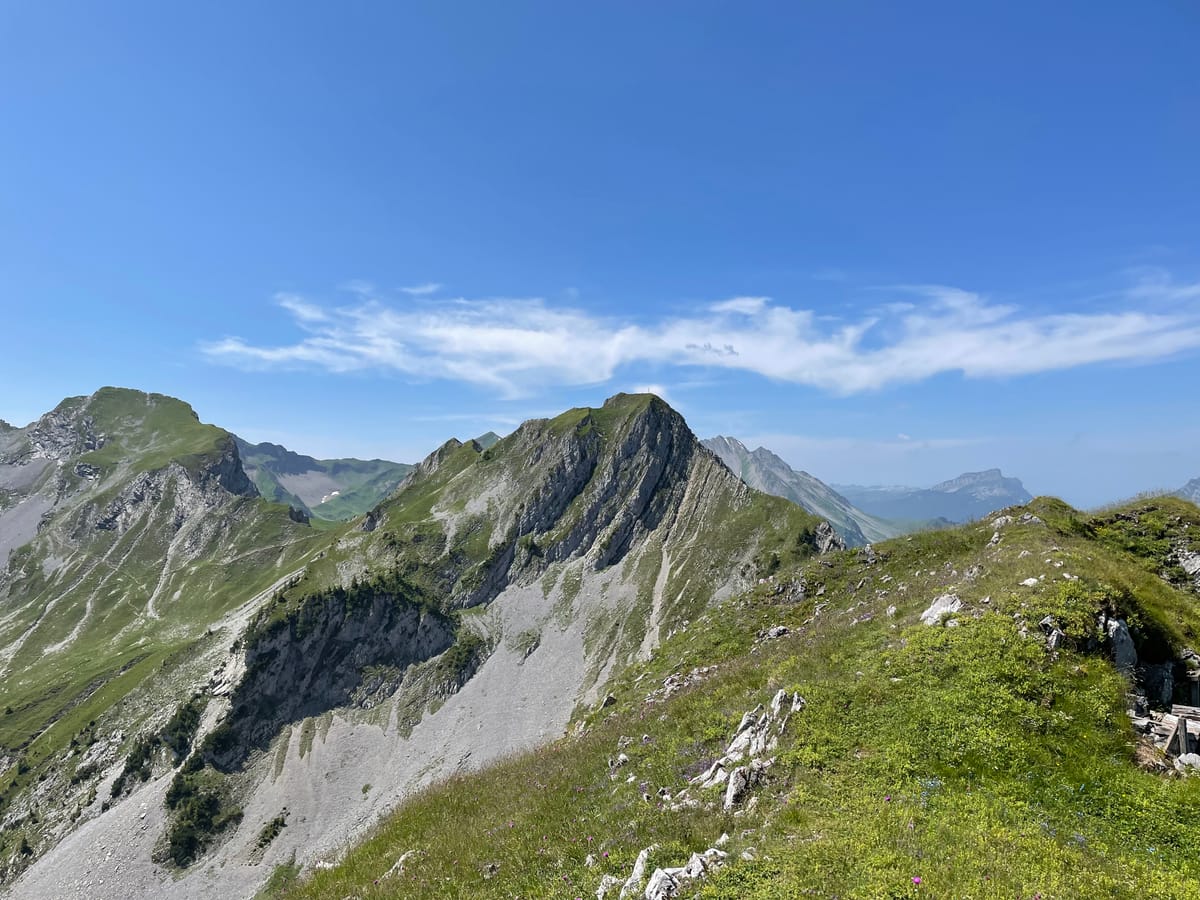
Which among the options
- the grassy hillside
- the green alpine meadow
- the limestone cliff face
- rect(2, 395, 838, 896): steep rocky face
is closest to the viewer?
the grassy hillside

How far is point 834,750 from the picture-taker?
16.3 metres

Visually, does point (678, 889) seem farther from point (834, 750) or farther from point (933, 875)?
point (834, 750)

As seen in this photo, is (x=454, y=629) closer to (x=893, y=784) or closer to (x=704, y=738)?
(x=704, y=738)

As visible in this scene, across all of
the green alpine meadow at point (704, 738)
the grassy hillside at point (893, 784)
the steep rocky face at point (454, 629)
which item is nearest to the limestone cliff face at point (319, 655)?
the steep rocky face at point (454, 629)

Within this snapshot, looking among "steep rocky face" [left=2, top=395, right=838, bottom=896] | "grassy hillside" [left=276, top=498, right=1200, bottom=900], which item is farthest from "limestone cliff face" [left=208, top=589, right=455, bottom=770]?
"grassy hillside" [left=276, top=498, right=1200, bottom=900]

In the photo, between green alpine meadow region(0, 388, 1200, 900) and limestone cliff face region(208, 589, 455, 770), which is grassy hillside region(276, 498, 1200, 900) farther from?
limestone cliff face region(208, 589, 455, 770)

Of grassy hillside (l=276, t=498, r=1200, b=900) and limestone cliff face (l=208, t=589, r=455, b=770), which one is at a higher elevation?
grassy hillside (l=276, t=498, r=1200, b=900)

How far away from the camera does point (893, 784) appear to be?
14.6m

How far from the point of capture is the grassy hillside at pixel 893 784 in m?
11.5

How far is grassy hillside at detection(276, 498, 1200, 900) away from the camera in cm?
1145

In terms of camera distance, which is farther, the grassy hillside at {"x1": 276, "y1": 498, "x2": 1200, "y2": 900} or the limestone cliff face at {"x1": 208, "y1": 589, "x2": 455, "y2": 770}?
the limestone cliff face at {"x1": 208, "y1": 589, "x2": 455, "y2": 770}

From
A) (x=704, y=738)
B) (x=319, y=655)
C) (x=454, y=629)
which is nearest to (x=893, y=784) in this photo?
(x=704, y=738)

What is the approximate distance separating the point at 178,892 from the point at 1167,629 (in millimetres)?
134992

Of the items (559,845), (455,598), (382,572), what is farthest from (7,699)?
(559,845)
